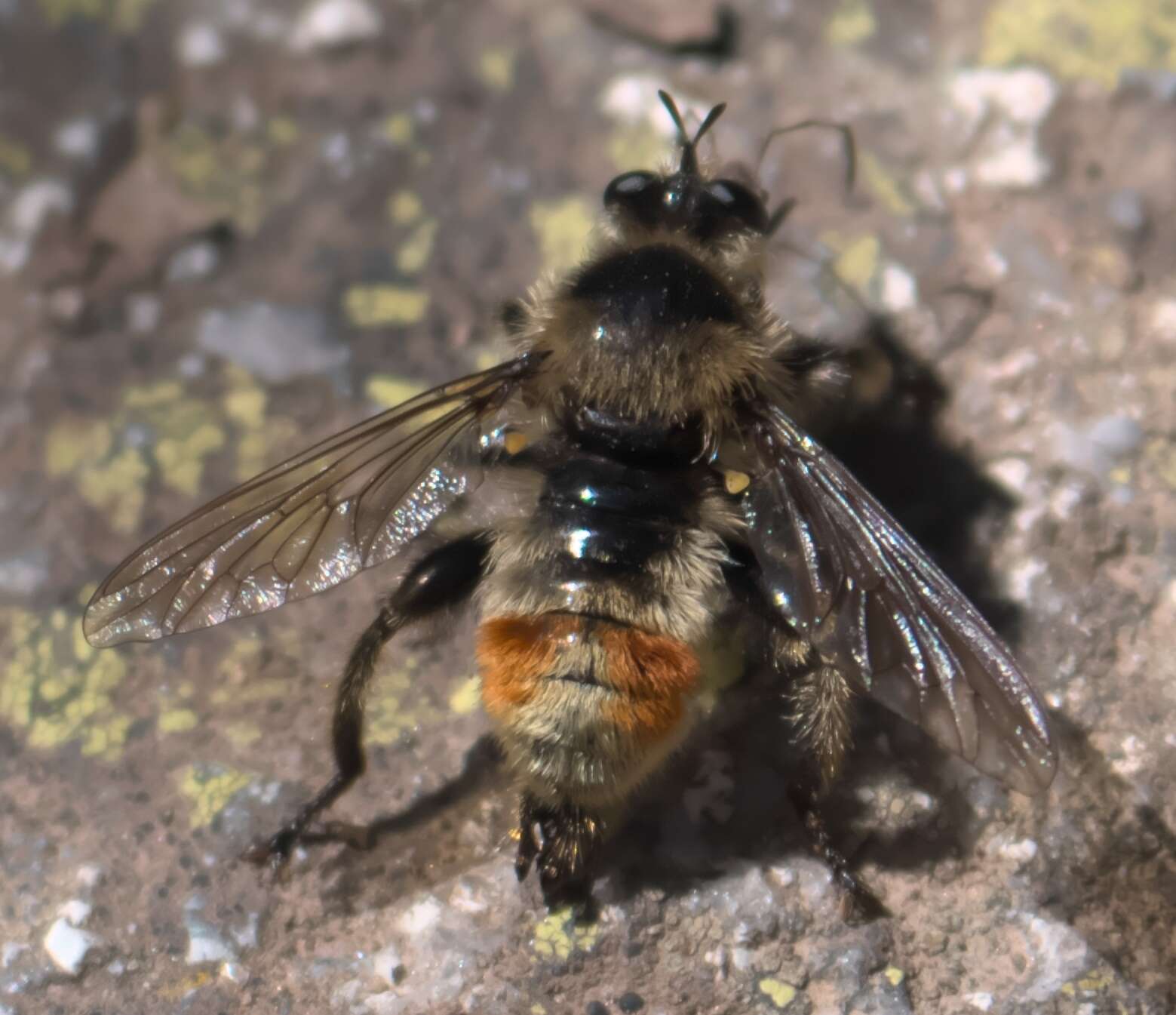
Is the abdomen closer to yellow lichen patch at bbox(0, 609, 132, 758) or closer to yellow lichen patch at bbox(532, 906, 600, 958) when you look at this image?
yellow lichen patch at bbox(532, 906, 600, 958)

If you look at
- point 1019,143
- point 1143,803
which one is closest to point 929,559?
point 1143,803

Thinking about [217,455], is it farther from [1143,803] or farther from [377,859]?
[1143,803]

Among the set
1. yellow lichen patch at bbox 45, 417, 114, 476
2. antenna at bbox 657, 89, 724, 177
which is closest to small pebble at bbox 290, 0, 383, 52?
antenna at bbox 657, 89, 724, 177

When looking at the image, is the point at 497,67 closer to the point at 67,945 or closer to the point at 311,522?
the point at 311,522

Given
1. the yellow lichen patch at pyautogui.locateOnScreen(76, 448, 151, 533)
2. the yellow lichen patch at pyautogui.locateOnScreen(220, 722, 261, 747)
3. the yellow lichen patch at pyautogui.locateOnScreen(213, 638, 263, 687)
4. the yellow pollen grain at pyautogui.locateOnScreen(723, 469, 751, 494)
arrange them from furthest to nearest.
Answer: the yellow lichen patch at pyautogui.locateOnScreen(76, 448, 151, 533) < the yellow lichen patch at pyautogui.locateOnScreen(213, 638, 263, 687) < the yellow lichen patch at pyautogui.locateOnScreen(220, 722, 261, 747) < the yellow pollen grain at pyautogui.locateOnScreen(723, 469, 751, 494)

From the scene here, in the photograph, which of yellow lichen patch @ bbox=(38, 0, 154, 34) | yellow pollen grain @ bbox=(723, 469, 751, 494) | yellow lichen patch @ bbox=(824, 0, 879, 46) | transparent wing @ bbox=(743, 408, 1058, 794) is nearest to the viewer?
transparent wing @ bbox=(743, 408, 1058, 794)

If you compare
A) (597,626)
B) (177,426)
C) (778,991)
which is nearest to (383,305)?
(177,426)
